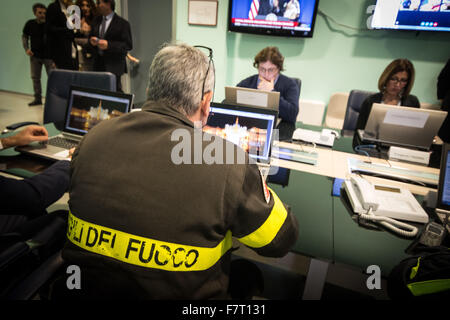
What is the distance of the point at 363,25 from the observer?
3166 millimetres

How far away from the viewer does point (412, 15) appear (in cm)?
287

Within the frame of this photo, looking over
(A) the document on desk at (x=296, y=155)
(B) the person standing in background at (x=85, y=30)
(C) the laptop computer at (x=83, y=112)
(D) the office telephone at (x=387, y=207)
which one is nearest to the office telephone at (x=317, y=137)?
(A) the document on desk at (x=296, y=155)

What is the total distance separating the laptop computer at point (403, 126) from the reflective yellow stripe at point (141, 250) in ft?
5.24

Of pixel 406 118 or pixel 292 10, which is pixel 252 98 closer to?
pixel 406 118

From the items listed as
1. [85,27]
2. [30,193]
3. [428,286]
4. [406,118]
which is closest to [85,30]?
[85,27]

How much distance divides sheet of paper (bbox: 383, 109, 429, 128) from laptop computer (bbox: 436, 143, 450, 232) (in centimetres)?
61

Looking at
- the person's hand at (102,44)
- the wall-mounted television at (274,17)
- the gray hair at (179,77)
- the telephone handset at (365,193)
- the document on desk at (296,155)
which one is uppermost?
the wall-mounted television at (274,17)

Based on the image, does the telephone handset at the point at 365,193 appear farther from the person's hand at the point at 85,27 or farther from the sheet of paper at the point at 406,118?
the person's hand at the point at 85,27

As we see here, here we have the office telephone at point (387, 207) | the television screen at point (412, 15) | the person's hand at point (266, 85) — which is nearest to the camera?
the office telephone at point (387, 207)

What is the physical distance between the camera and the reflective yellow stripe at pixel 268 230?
0.74m

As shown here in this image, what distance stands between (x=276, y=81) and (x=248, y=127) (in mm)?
1342

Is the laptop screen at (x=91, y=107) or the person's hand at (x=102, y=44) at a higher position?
the person's hand at (x=102, y=44)

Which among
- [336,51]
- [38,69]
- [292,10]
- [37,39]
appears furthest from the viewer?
[38,69]
